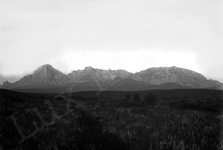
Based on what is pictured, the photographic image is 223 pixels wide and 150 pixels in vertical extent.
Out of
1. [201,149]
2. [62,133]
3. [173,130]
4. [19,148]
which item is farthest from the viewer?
[173,130]

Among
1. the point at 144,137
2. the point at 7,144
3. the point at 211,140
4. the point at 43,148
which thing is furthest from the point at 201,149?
the point at 7,144

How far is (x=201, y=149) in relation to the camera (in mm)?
5945

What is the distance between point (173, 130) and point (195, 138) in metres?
1.25

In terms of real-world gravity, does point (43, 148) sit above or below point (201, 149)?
above

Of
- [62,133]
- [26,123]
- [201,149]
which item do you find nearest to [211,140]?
[201,149]

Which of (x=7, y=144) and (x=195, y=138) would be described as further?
(x=195, y=138)

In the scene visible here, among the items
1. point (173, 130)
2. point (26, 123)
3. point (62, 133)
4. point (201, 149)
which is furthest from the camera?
point (26, 123)

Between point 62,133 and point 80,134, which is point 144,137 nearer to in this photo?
point 80,134

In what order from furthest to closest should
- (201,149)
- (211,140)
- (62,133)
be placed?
(62,133), (211,140), (201,149)

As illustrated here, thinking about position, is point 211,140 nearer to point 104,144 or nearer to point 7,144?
point 104,144

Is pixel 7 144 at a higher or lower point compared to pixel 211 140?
higher

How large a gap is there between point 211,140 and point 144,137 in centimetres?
233

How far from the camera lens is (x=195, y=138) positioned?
23.0 feet

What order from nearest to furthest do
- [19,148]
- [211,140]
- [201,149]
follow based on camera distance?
[19,148], [201,149], [211,140]
